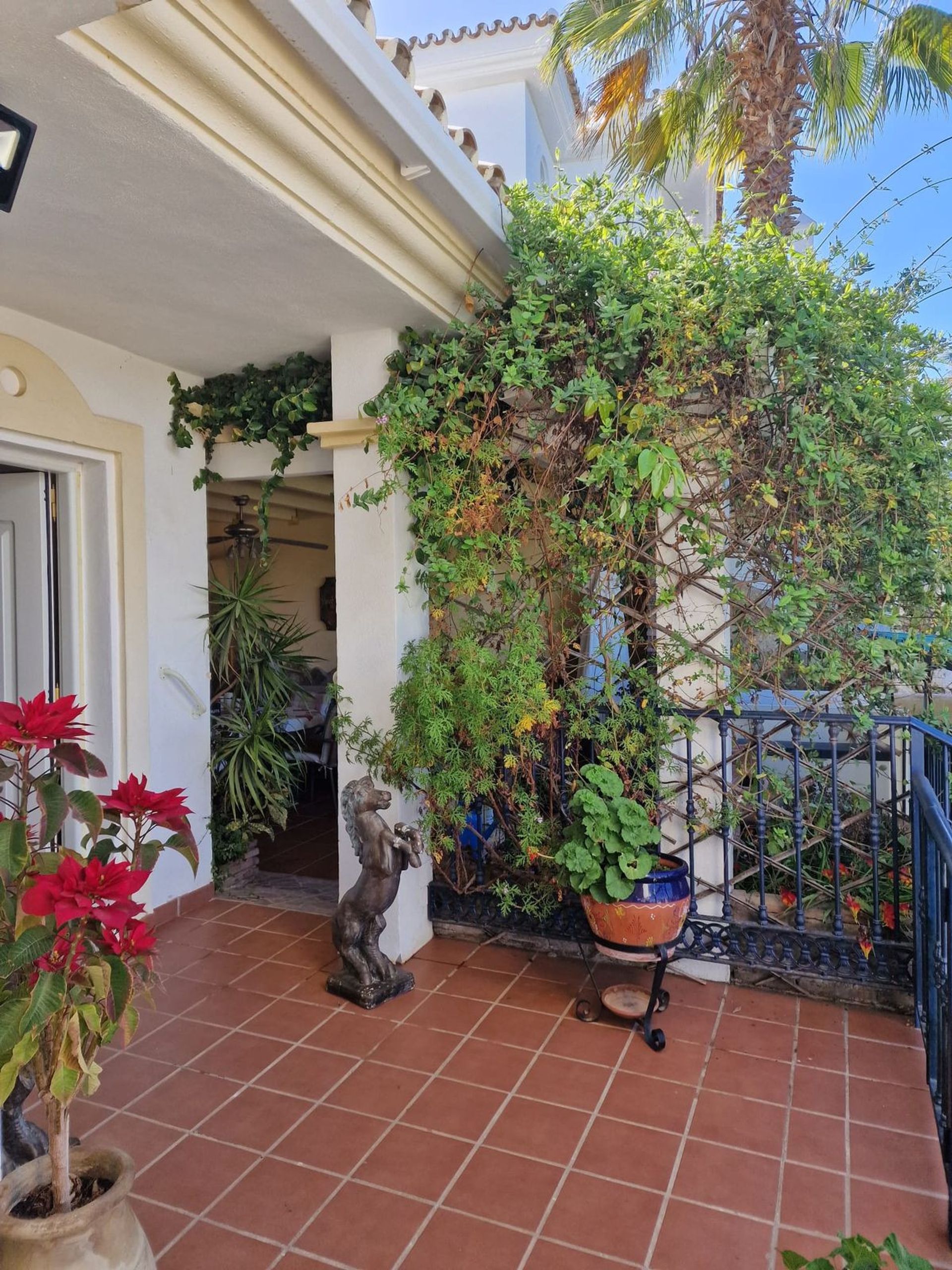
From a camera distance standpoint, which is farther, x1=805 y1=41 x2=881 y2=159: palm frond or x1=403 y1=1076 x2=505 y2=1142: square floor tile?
x1=805 y1=41 x2=881 y2=159: palm frond

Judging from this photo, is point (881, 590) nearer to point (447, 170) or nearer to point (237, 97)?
point (447, 170)

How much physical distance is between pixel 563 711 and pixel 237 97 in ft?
8.13

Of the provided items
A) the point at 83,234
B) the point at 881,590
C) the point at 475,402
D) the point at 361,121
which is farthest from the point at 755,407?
the point at 83,234

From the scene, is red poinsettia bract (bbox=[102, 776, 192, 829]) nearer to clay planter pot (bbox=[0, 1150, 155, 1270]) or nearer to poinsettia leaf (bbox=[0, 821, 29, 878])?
poinsettia leaf (bbox=[0, 821, 29, 878])

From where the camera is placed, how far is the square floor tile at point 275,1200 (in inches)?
83.9

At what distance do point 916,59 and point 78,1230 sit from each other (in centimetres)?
764

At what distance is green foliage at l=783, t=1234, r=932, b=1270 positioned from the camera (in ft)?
4.06

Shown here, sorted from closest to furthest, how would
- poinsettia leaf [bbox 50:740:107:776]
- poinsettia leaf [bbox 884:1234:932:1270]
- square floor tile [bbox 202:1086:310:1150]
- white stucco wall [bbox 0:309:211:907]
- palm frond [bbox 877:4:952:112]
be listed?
poinsettia leaf [bbox 884:1234:932:1270] → poinsettia leaf [bbox 50:740:107:776] → square floor tile [bbox 202:1086:310:1150] → white stucco wall [bbox 0:309:211:907] → palm frond [bbox 877:4:952:112]

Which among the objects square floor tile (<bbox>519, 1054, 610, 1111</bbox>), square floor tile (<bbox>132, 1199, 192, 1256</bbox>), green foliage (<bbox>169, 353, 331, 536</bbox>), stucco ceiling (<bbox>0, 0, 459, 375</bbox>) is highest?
stucco ceiling (<bbox>0, 0, 459, 375</bbox>)

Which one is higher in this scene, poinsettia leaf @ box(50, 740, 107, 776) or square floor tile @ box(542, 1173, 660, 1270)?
poinsettia leaf @ box(50, 740, 107, 776)

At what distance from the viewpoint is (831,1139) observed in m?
2.48

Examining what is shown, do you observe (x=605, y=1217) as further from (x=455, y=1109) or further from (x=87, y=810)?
(x=87, y=810)

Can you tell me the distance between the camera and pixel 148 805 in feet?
5.71

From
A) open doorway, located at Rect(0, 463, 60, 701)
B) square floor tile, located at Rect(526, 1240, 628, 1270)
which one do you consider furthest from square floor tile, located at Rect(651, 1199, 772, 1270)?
open doorway, located at Rect(0, 463, 60, 701)
